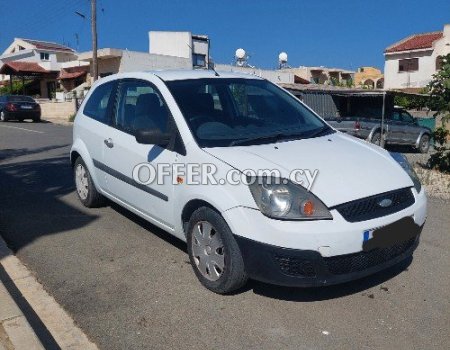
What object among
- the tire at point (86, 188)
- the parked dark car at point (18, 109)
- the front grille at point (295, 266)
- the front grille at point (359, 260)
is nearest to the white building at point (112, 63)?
the parked dark car at point (18, 109)

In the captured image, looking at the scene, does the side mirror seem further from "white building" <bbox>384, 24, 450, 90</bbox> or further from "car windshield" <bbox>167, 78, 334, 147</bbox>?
"white building" <bbox>384, 24, 450, 90</bbox>

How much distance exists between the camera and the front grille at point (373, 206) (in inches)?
121

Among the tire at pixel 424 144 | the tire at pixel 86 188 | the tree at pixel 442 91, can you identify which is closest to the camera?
the tire at pixel 86 188

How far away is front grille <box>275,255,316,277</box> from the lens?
3053 mm

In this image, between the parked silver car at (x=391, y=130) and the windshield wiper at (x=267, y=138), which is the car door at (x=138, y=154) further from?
the parked silver car at (x=391, y=130)

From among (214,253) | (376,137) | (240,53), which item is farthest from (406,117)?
(240,53)

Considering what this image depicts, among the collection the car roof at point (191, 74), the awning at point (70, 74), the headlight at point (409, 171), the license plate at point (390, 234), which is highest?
the awning at point (70, 74)

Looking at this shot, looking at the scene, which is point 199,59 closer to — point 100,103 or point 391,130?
point 391,130

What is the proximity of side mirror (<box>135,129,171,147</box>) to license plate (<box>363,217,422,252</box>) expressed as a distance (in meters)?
1.80

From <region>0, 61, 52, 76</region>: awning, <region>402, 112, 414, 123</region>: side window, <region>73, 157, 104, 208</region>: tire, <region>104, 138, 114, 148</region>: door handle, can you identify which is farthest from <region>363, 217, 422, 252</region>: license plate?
<region>0, 61, 52, 76</region>: awning

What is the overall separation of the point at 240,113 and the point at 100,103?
6.25 feet

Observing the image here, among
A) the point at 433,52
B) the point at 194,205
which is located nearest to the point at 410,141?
the point at 194,205

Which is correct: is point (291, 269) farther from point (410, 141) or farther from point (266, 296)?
point (410, 141)

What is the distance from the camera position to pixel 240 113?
4.35m
